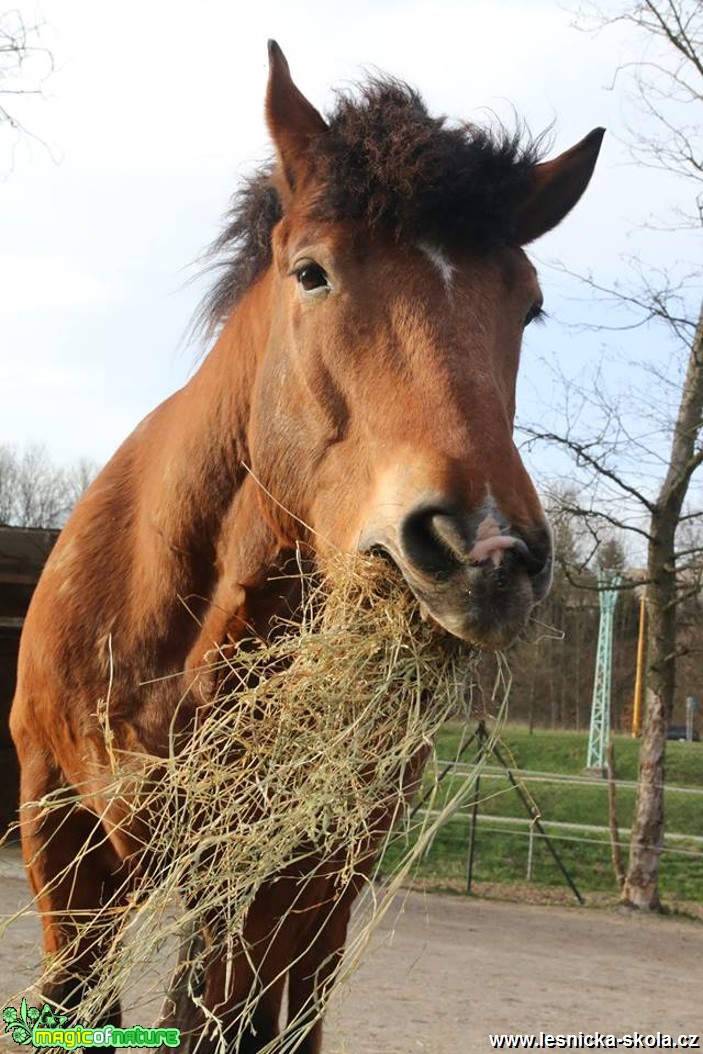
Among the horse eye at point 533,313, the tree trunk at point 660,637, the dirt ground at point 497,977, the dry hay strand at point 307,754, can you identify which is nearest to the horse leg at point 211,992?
the dry hay strand at point 307,754

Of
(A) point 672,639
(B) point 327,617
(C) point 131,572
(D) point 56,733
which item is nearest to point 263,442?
(B) point 327,617

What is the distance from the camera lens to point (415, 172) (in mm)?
2824

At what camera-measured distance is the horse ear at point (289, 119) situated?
320 centimetres

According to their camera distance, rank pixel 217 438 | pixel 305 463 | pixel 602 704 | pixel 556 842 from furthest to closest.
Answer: pixel 602 704, pixel 556 842, pixel 217 438, pixel 305 463

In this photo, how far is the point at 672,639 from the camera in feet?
43.4

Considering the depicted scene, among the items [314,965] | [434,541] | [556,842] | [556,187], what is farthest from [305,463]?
[556,842]

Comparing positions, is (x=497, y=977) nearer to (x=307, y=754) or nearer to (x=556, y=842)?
(x=307, y=754)

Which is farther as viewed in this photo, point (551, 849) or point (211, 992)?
point (551, 849)

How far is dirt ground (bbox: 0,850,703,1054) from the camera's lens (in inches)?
276

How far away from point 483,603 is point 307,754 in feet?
2.42

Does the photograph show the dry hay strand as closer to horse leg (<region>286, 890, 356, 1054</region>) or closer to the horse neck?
the horse neck

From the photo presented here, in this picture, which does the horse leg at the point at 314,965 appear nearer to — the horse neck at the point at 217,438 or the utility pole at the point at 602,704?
the horse neck at the point at 217,438

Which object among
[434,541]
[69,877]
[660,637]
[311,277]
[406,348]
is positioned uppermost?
[660,637]

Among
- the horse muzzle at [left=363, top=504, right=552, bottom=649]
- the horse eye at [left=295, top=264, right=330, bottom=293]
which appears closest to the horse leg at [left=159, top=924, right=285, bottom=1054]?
the horse muzzle at [left=363, top=504, right=552, bottom=649]
